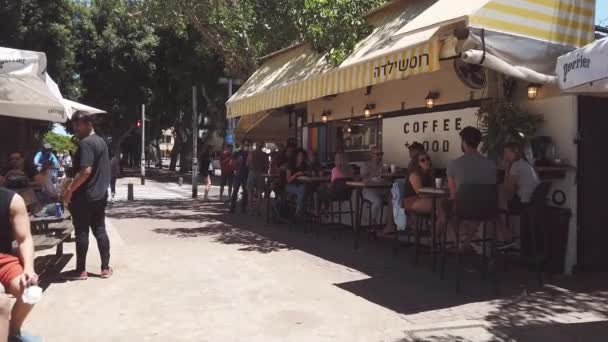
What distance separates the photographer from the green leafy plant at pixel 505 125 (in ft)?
22.3

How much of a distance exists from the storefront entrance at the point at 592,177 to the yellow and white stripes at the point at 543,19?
975 millimetres

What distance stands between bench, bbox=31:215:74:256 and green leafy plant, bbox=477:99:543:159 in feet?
17.8

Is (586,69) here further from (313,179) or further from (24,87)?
(24,87)

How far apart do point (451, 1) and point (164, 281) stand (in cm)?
514

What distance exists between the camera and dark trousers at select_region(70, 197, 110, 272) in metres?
6.05

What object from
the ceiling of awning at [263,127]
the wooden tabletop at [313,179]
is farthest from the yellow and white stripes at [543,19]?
the ceiling of awning at [263,127]

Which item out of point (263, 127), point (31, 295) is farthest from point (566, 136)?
point (263, 127)

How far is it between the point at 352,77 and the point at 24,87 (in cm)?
428

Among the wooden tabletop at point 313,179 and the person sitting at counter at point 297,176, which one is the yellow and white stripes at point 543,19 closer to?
the wooden tabletop at point 313,179

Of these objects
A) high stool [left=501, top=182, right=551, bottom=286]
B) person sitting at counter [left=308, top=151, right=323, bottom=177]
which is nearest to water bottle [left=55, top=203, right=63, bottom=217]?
person sitting at counter [left=308, top=151, right=323, bottom=177]

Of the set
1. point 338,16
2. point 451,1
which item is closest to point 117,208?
point 338,16

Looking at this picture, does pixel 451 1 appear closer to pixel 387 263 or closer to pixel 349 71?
pixel 349 71

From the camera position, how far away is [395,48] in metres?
6.78

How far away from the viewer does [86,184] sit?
6.05 meters
